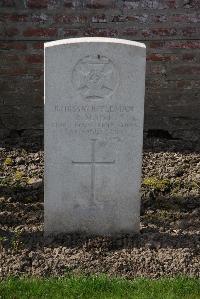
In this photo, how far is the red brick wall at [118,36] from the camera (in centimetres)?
638

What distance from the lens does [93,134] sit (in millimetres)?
4441

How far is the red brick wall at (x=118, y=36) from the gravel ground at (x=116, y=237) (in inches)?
32.9

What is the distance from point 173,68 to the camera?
659 cm

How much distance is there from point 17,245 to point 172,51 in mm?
2999

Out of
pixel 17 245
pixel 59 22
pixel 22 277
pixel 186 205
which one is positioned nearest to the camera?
pixel 22 277

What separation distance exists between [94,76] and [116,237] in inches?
47.8

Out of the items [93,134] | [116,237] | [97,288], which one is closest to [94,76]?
[93,134]

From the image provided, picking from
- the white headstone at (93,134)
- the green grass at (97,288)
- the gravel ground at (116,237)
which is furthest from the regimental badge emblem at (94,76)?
the green grass at (97,288)

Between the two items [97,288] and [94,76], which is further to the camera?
[94,76]

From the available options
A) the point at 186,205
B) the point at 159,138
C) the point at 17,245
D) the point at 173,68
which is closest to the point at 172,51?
the point at 173,68

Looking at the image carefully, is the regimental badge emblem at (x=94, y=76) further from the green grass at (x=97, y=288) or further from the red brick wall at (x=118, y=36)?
the red brick wall at (x=118, y=36)

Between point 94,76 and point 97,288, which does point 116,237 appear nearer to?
point 97,288

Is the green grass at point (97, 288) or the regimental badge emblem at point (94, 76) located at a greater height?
the regimental badge emblem at point (94, 76)

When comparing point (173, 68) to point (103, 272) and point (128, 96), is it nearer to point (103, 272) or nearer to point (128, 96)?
point (128, 96)
